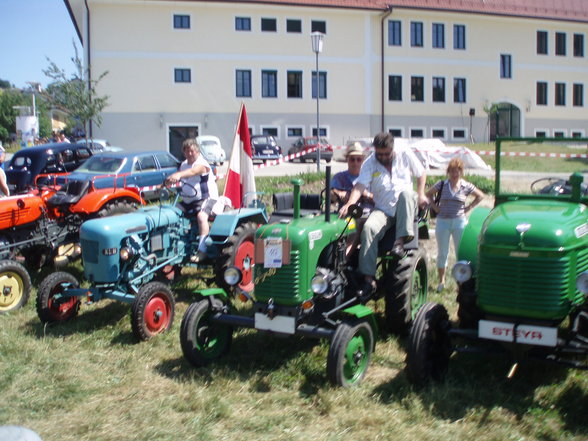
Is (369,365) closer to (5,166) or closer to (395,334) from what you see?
(395,334)

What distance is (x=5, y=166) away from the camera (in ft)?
46.3

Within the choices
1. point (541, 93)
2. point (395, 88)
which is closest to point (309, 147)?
point (395, 88)

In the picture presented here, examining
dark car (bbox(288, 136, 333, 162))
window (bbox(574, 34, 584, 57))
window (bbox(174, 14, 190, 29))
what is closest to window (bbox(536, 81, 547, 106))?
window (bbox(574, 34, 584, 57))

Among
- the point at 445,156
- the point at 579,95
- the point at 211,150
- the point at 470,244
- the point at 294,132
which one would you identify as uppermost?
the point at 579,95

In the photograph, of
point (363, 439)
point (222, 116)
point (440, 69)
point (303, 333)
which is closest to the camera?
point (363, 439)

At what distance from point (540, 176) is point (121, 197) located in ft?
18.7

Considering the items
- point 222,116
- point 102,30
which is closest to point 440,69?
point 222,116

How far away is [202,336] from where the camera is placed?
514 centimetres

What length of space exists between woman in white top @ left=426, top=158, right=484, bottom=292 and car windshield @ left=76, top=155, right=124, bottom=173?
8231 millimetres

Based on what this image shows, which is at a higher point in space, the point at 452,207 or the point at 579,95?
the point at 579,95

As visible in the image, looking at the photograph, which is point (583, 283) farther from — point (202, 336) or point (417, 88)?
point (417, 88)

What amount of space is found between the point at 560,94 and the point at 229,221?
39054mm

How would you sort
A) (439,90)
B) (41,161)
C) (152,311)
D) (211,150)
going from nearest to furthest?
1. (152,311)
2. (41,161)
3. (211,150)
4. (439,90)

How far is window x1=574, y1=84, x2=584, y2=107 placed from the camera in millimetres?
41375
